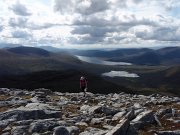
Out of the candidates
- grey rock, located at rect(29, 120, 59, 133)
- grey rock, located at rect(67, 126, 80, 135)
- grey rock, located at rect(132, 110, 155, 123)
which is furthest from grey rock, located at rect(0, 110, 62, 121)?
grey rock, located at rect(132, 110, 155, 123)

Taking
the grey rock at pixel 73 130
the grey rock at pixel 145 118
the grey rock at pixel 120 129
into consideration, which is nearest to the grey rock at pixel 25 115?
the grey rock at pixel 73 130

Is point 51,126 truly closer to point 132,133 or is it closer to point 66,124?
→ point 66,124

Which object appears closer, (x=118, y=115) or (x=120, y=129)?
(x=120, y=129)

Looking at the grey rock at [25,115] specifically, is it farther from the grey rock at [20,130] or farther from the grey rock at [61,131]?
the grey rock at [61,131]

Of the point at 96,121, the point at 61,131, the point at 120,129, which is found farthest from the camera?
the point at 96,121

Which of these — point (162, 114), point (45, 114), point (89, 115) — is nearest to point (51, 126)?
point (45, 114)

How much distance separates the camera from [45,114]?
82.5 feet

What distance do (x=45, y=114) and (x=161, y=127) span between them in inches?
346

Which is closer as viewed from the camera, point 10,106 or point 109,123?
point 109,123

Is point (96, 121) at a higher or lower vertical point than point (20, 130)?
lower

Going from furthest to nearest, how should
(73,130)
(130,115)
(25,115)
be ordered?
(25,115), (130,115), (73,130)

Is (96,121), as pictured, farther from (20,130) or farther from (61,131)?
(20,130)

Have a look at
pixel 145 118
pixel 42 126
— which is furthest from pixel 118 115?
pixel 42 126

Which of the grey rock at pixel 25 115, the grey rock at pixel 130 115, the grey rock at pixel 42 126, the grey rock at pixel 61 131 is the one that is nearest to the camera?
the grey rock at pixel 61 131
